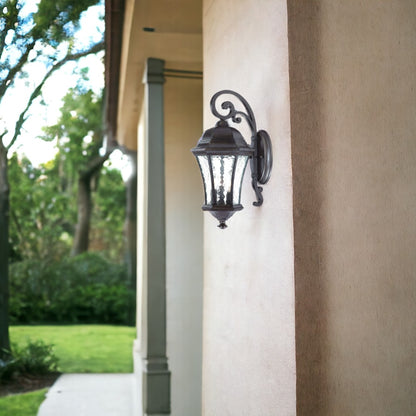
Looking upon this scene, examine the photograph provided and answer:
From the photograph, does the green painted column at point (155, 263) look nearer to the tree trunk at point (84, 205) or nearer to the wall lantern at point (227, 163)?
the wall lantern at point (227, 163)

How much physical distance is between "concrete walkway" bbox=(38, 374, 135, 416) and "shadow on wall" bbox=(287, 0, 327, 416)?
530 centimetres

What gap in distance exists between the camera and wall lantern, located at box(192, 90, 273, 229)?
2182 millimetres

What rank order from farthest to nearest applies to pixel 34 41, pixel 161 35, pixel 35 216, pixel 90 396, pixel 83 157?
pixel 83 157, pixel 35 216, pixel 90 396, pixel 34 41, pixel 161 35

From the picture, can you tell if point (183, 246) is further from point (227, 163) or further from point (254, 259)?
point (227, 163)

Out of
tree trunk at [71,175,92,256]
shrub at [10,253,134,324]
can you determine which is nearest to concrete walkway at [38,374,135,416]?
shrub at [10,253,134,324]

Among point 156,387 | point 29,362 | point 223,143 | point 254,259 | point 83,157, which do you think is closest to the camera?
point 223,143

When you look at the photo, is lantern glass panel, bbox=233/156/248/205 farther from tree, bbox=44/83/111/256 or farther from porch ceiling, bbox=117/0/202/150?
tree, bbox=44/83/111/256

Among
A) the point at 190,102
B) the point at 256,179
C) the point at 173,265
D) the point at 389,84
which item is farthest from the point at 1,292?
the point at 389,84

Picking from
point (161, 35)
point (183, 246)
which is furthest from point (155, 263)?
point (161, 35)

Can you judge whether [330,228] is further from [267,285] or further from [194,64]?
[194,64]

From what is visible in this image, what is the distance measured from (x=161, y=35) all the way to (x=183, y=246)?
2.34m

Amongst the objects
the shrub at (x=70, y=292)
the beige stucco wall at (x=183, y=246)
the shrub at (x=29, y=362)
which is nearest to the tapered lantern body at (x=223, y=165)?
the beige stucco wall at (x=183, y=246)

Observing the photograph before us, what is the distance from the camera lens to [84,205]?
16.3 m

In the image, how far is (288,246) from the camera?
1950mm
